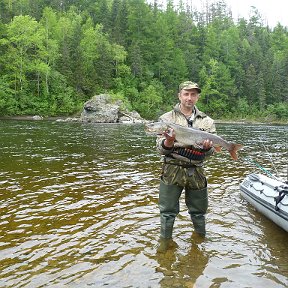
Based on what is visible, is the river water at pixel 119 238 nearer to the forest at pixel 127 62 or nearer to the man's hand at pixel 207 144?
the man's hand at pixel 207 144

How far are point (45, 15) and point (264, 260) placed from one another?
249 ft

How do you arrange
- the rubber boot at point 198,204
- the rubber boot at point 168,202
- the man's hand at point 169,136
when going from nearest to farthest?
1. the man's hand at point 169,136
2. the rubber boot at point 168,202
3. the rubber boot at point 198,204

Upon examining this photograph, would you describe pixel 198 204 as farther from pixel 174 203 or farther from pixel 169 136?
pixel 169 136

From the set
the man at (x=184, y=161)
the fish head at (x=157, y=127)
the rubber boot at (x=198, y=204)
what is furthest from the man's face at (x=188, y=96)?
the rubber boot at (x=198, y=204)

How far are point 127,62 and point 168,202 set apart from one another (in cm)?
7060

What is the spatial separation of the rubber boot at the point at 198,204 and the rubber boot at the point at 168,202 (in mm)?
230

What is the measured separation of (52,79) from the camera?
58438 millimetres

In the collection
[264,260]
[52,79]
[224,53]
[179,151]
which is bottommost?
[264,260]

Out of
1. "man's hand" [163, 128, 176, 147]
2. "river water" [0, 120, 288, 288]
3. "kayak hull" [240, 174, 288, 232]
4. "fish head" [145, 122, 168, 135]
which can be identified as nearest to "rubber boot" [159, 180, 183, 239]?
"river water" [0, 120, 288, 288]

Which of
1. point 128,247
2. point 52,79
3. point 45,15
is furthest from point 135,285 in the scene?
point 45,15

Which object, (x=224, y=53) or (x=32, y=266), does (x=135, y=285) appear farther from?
(x=224, y=53)

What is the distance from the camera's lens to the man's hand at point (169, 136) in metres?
4.86

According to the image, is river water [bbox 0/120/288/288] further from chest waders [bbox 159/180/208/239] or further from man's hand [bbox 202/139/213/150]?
man's hand [bbox 202/139/213/150]

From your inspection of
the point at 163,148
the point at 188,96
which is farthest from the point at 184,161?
the point at 188,96
